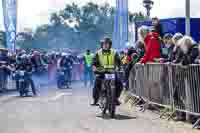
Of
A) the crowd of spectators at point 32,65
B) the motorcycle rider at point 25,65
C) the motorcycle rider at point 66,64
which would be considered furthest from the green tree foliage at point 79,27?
the motorcycle rider at point 25,65

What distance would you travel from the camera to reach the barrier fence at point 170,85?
38.9 feet

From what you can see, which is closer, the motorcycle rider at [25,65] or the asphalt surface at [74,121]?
the asphalt surface at [74,121]

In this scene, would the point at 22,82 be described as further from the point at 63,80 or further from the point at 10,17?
the point at 10,17

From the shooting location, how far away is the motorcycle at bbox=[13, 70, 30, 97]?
22.9 meters

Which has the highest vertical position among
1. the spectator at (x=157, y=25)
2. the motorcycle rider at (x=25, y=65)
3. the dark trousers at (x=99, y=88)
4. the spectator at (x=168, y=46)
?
the spectator at (x=157, y=25)

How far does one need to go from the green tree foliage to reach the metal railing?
63.4 meters

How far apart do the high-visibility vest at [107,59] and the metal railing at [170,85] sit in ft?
3.48

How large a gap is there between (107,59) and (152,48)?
1.62 m

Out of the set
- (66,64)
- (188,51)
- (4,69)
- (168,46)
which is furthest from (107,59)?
(66,64)

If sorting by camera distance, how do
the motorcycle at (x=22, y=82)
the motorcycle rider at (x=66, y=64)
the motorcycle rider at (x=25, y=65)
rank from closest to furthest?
1. the motorcycle at (x=22, y=82)
2. the motorcycle rider at (x=25, y=65)
3. the motorcycle rider at (x=66, y=64)

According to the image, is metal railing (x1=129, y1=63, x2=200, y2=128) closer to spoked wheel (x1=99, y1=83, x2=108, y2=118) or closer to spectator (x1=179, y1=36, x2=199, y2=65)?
spectator (x1=179, y1=36, x2=199, y2=65)

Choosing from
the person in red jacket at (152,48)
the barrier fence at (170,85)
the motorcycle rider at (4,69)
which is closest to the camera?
the barrier fence at (170,85)

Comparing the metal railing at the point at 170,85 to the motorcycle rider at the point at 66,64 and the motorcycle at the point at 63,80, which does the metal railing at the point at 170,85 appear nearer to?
the motorcycle at the point at 63,80

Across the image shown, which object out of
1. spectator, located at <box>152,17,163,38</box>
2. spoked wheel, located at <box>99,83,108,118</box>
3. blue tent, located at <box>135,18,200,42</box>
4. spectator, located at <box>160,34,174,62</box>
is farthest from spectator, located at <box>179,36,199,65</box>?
blue tent, located at <box>135,18,200,42</box>
